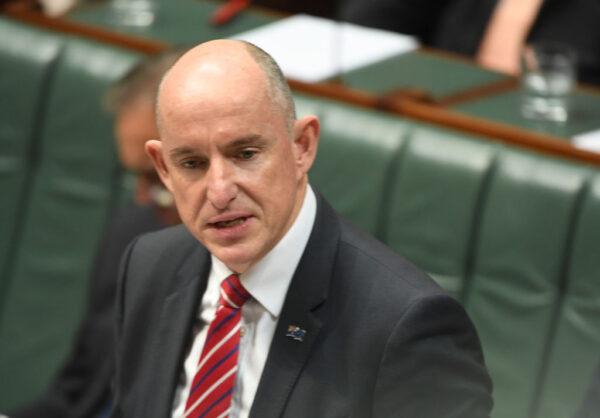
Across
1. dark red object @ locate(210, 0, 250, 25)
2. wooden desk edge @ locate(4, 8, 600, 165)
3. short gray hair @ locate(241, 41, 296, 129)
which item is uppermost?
short gray hair @ locate(241, 41, 296, 129)

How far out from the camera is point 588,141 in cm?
246

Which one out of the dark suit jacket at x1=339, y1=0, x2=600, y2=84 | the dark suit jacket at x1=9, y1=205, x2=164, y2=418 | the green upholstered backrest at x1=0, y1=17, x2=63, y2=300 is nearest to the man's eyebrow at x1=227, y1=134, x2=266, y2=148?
the dark suit jacket at x1=9, y1=205, x2=164, y2=418

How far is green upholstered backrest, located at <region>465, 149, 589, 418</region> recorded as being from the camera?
231cm

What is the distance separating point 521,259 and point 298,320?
3.04 feet

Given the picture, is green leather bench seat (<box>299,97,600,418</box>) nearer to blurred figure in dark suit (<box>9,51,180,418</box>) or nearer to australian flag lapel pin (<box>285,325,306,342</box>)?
blurred figure in dark suit (<box>9,51,180,418</box>)

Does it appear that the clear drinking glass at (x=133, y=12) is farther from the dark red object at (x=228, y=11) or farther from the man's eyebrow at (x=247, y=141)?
the man's eyebrow at (x=247, y=141)

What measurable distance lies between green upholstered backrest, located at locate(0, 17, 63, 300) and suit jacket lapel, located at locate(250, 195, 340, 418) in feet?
5.23

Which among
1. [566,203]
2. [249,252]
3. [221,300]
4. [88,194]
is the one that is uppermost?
[249,252]

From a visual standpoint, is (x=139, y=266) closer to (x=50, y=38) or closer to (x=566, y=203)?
(x=566, y=203)

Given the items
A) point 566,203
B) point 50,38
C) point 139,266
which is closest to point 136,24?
point 50,38

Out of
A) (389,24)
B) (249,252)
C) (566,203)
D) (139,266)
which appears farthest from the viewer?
(389,24)

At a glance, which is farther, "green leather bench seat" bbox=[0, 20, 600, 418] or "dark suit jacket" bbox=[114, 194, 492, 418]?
"green leather bench seat" bbox=[0, 20, 600, 418]

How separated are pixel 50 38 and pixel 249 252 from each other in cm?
175

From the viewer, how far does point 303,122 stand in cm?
143
